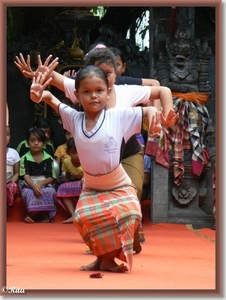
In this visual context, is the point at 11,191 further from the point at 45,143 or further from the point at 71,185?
the point at 45,143

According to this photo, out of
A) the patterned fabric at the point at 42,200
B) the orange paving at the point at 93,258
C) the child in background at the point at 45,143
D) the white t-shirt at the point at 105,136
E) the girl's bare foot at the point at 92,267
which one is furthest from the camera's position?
the child in background at the point at 45,143

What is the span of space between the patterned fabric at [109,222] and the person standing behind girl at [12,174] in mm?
4774

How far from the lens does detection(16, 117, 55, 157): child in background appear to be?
429 inches

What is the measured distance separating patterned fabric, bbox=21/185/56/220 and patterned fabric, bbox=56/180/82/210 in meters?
0.09

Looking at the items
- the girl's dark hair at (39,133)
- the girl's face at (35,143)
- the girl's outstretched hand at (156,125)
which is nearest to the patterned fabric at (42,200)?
the girl's face at (35,143)

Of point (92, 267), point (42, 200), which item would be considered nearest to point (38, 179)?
point (42, 200)

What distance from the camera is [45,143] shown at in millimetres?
10859

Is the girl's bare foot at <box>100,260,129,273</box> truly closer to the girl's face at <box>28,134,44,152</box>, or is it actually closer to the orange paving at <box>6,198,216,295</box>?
the orange paving at <box>6,198,216,295</box>

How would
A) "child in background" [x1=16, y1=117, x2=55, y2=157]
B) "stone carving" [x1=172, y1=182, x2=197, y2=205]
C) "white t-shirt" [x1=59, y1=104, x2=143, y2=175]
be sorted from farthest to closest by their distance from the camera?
"child in background" [x1=16, y1=117, x2=55, y2=157], "stone carving" [x1=172, y1=182, x2=197, y2=205], "white t-shirt" [x1=59, y1=104, x2=143, y2=175]

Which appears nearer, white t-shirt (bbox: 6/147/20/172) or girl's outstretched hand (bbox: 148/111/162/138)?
girl's outstretched hand (bbox: 148/111/162/138)

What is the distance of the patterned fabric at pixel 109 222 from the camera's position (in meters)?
5.60

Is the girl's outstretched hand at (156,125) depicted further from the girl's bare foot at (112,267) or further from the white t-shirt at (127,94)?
the girl's bare foot at (112,267)

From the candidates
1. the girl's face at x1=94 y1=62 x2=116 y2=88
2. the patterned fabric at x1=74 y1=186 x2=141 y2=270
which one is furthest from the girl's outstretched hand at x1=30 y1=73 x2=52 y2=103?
the patterned fabric at x1=74 y1=186 x2=141 y2=270

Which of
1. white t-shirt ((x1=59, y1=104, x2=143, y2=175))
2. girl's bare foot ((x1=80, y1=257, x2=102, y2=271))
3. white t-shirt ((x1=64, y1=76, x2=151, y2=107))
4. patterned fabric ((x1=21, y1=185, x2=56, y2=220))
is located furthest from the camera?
patterned fabric ((x1=21, y1=185, x2=56, y2=220))
